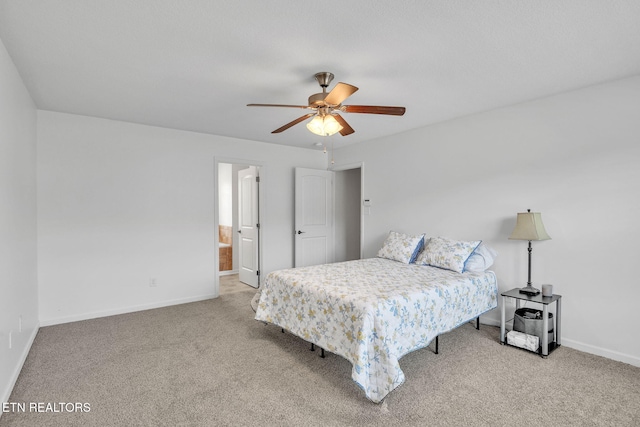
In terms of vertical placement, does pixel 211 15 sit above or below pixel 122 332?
above

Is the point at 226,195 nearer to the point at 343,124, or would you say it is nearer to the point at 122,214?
the point at 122,214

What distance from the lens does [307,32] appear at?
2037mm

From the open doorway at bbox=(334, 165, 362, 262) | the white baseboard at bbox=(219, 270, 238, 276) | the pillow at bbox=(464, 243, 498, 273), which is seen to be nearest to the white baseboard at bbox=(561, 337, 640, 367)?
the pillow at bbox=(464, 243, 498, 273)

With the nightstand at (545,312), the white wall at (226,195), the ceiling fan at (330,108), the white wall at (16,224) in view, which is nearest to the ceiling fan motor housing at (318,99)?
the ceiling fan at (330,108)

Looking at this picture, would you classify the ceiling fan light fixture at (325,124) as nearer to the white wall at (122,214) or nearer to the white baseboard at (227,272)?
the white wall at (122,214)

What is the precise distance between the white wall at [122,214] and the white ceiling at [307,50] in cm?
58

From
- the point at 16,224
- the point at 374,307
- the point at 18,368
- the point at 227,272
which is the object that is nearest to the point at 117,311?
the point at 18,368

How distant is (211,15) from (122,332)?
3.14 metres

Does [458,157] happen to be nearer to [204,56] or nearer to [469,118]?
[469,118]

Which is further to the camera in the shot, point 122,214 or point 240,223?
point 240,223

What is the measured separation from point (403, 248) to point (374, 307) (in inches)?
73.7

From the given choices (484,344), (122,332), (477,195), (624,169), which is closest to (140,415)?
(122,332)

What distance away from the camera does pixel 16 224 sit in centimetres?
254

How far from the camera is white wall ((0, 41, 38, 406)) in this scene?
2.16 meters
